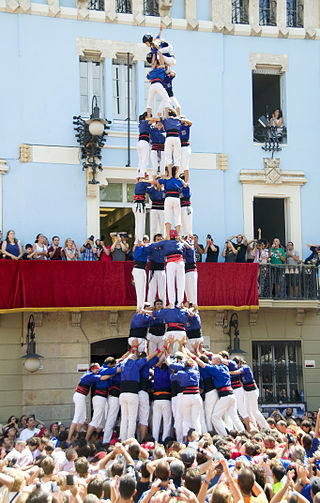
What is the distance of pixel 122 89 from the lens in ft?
77.5

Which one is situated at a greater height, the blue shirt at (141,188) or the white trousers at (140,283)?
the blue shirt at (141,188)

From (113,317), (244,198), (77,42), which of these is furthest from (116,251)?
(77,42)

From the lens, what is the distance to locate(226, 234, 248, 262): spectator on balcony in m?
22.6

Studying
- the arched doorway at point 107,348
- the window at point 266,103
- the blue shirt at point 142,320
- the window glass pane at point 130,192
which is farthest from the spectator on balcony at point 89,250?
the window at point 266,103

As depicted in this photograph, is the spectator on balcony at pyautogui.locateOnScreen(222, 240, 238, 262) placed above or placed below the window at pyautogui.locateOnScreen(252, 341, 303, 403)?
above

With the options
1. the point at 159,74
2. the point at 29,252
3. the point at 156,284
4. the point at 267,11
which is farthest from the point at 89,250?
the point at 267,11

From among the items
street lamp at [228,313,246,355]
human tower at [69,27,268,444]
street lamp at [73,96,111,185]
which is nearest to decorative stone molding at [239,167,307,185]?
street lamp at [228,313,246,355]

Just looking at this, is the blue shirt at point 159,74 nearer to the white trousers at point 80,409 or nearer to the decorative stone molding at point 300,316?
the white trousers at point 80,409

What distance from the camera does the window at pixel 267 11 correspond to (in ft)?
81.5

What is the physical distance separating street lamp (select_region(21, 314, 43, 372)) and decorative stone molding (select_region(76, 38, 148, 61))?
25.3ft

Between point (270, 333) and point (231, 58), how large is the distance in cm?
817

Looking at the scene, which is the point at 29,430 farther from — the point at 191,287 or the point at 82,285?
the point at 82,285

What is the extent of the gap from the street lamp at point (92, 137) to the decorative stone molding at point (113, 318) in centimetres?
365

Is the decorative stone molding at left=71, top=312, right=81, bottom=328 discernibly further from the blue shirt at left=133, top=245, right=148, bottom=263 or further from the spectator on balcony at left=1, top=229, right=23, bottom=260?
the blue shirt at left=133, top=245, right=148, bottom=263
